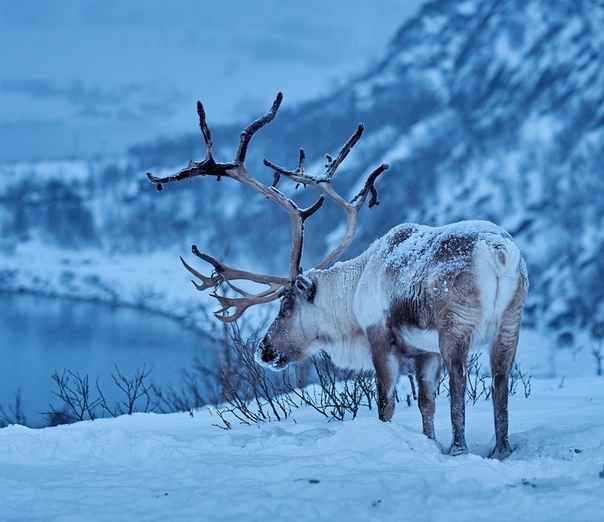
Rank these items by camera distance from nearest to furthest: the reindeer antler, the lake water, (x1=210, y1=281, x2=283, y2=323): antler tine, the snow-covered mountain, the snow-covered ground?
the snow-covered ground, the reindeer antler, (x1=210, y1=281, x2=283, y2=323): antler tine, the lake water, the snow-covered mountain

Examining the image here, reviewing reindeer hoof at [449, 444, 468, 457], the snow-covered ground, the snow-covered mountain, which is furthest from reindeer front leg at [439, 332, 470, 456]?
the snow-covered mountain

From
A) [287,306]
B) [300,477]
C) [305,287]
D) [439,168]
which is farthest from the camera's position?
[439,168]

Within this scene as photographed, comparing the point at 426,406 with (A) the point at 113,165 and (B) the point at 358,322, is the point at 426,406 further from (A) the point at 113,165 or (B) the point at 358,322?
(A) the point at 113,165

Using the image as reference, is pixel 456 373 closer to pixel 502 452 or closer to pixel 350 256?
pixel 502 452

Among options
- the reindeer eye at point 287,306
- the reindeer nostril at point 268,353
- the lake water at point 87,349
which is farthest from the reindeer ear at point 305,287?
the lake water at point 87,349

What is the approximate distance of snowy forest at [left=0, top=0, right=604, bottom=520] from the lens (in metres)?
3.10

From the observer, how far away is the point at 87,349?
1131 inches

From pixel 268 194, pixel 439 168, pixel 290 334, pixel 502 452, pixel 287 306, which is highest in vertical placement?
pixel 439 168

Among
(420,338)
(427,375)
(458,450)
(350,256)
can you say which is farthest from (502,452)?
(350,256)

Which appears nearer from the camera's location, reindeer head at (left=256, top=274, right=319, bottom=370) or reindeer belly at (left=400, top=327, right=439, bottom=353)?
reindeer belly at (left=400, top=327, right=439, bottom=353)

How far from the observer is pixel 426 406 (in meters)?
5.14

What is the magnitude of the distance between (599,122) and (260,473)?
5636 cm

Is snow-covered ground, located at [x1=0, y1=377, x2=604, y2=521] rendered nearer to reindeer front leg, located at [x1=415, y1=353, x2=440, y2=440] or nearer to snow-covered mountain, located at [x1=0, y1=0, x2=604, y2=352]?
reindeer front leg, located at [x1=415, y1=353, x2=440, y2=440]

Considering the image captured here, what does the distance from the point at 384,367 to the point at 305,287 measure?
101 centimetres
